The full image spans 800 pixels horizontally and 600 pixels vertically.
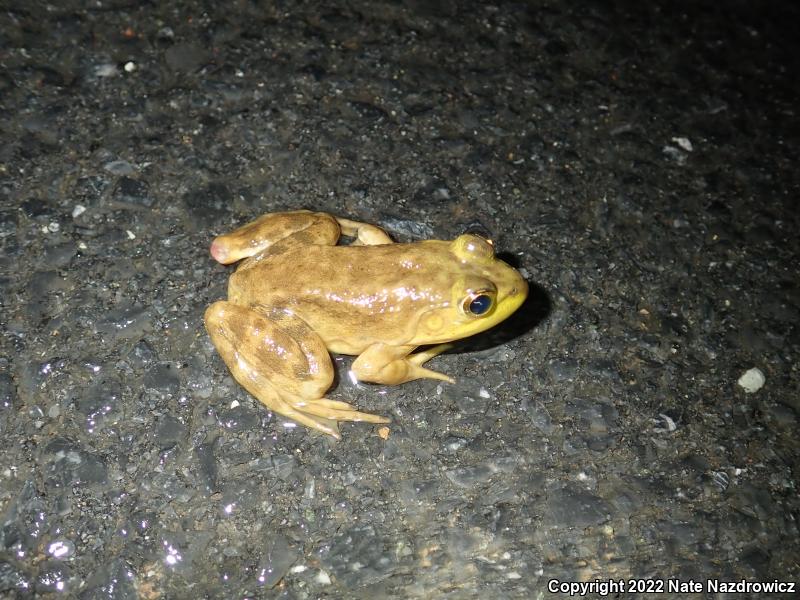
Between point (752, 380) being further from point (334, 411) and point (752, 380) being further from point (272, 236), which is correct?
point (272, 236)

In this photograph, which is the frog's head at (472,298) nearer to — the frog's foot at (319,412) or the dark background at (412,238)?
the dark background at (412,238)

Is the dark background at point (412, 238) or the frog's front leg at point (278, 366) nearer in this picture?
the dark background at point (412, 238)

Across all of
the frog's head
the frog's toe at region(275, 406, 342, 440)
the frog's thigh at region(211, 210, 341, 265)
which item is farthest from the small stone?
the frog's thigh at region(211, 210, 341, 265)

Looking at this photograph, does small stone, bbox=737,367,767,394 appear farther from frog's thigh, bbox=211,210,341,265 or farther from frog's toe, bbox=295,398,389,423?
frog's thigh, bbox=211,210,341,265

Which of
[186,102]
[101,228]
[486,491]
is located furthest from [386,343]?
[186,102]

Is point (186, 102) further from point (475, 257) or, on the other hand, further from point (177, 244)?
→ point (475, 257)

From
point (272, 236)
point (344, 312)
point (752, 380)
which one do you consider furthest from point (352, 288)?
point (752, 380)

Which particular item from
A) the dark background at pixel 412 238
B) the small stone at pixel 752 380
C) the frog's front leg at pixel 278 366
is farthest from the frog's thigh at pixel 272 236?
the small stone at pixel 752 380
